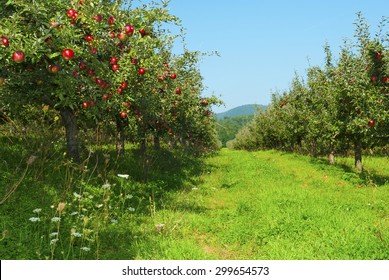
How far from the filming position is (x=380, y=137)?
15.3m

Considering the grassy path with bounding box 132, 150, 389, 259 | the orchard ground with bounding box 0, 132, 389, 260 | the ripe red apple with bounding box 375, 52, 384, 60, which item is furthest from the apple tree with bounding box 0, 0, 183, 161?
the ripe red apple with bounding box 375, 52, 384, 60

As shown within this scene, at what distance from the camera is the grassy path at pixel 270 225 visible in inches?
271

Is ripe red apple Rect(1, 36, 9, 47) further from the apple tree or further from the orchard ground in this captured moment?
the orchard ground

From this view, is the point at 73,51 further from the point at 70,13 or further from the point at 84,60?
the point at 84,60

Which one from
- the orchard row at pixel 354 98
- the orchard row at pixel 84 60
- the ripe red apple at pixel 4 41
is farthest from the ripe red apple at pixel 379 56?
the ripe red apple at pixel 4 41

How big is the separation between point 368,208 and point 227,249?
5.35 meters

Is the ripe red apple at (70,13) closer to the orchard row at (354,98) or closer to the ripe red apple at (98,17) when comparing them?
the ripe red apple at (98,17)

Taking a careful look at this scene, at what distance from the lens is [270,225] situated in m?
8.77

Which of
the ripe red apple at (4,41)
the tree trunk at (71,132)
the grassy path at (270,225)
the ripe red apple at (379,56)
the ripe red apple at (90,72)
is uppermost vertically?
the ripe red apple at (379,56)

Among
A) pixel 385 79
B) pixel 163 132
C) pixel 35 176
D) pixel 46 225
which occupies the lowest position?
pixel 46 225

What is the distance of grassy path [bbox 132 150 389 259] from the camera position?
6.88 m

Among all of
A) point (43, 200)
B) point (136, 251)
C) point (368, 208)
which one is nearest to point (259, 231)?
point (136, 251)

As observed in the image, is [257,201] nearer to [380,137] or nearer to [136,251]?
[136,251]
